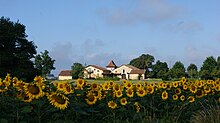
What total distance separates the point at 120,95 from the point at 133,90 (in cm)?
53

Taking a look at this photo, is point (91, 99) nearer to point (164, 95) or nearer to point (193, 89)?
point (164, 95)

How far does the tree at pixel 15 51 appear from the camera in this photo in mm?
33750

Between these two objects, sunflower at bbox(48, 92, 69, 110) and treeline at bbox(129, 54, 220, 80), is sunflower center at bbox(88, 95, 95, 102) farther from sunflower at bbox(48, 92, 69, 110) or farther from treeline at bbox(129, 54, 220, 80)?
treeline at bbox(129, 54, 220, 80)

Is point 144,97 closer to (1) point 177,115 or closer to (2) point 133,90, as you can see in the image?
(2) point 133,90

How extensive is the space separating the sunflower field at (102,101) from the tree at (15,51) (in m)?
27.6

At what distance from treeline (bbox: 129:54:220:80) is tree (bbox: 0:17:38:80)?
4288 cm

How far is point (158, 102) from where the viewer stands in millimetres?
6082

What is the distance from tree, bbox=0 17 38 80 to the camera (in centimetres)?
3375

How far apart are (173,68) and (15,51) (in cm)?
6203

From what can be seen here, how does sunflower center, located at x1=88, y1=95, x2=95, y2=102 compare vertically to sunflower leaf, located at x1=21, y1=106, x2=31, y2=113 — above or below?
above

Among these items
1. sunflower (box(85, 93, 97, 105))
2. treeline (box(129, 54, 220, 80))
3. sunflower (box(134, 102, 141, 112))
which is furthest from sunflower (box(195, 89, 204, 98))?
treeline (box(129, 54, 220, 80))

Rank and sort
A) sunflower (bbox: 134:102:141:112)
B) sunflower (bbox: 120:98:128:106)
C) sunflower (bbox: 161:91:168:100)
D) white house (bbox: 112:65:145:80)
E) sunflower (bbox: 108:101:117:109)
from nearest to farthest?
1. sunflower (bbox: 108:101:117:109)
2. sunflower (bbox: 120:98:128:106)
3. sunflower (bbox: 134:102:141:112)
4. sunflower (bbox: 161:91:168:100)
5. white house (bbox: 112:65:145:80)

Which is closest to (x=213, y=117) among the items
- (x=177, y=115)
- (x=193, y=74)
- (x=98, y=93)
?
(x=177, y=115)

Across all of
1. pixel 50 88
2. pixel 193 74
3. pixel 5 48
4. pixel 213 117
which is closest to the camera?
pixel 50 88
